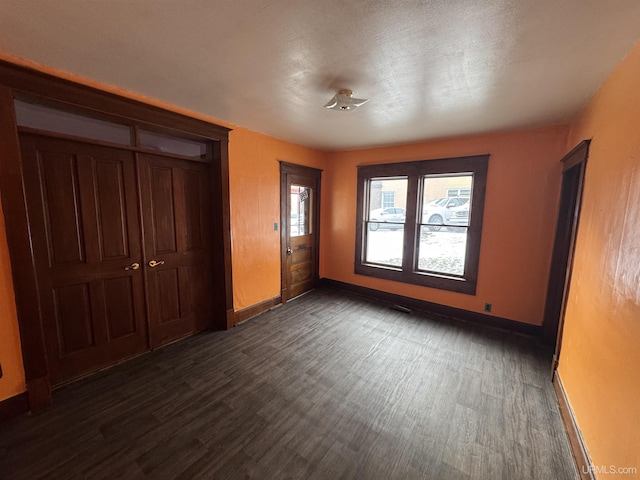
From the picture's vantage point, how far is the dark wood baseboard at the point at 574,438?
1517 mm

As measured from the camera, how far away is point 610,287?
1542 mm

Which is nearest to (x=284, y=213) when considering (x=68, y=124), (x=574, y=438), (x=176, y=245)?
(x=176, y=245)

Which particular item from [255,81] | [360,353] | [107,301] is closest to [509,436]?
[360,353]

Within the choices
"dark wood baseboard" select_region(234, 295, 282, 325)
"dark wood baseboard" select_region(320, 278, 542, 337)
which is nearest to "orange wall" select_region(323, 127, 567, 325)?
"dark wood baseboard" select_region(320, 278, 542, 337)

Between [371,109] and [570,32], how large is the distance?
4.88 feet

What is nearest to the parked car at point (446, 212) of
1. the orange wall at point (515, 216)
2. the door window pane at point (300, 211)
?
the orange wall at point (515, 216)

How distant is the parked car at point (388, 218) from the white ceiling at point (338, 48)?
6.22ft

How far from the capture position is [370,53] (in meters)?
1.65

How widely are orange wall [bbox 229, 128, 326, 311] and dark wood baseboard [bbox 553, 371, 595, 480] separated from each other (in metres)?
3.38

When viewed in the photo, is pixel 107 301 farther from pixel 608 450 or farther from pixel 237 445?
pixel 608 450

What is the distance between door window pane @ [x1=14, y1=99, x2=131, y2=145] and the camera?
1939 mm

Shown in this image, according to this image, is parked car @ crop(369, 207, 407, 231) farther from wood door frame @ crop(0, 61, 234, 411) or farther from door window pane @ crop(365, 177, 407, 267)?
wood door frame @ crop(0, 61, 234, 411)

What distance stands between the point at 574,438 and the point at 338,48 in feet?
10.0

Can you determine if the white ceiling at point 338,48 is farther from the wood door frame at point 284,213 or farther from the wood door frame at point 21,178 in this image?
the wood door frame at point 284,213
